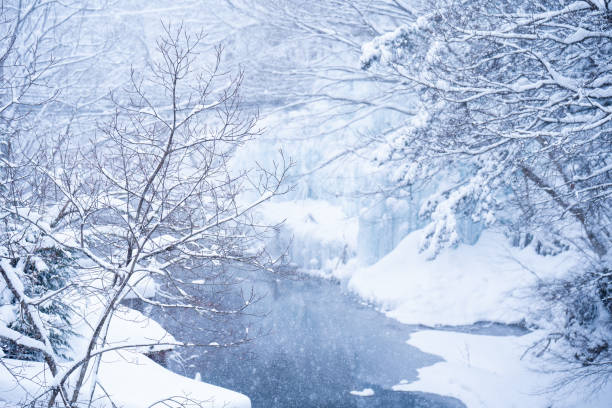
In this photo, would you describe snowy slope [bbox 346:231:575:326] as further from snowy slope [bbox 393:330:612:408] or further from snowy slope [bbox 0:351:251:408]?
snowy slope [bbox 0:351:251:408]

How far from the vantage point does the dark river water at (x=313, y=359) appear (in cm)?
787

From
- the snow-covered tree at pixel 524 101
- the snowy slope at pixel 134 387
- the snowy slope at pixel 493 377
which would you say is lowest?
the snowy slope at pixel 493 377

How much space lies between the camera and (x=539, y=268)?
38.4ft

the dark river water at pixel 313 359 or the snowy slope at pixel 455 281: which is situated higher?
the snowy slope at pixel 455 281

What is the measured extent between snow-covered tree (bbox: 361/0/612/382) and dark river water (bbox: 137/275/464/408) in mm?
3591

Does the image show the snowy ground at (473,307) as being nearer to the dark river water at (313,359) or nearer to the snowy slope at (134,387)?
the dark river water at (313,359)

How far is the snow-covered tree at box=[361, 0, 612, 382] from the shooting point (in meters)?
4.43

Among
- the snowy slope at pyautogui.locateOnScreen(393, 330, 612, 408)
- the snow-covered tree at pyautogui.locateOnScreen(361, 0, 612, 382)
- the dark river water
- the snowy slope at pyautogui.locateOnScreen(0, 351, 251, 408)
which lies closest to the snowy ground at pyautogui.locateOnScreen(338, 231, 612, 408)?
the snowy slope at pyautogui.locateOnScreen(393, 330, 612, 408)

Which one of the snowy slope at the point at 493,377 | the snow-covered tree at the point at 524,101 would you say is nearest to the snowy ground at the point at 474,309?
the snowy slope at the point at 493,377

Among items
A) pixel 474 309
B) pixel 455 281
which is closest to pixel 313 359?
pixel 474 309

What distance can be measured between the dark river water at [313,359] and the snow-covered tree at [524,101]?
359 cm

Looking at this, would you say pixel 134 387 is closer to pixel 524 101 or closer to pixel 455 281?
pixel 524 101

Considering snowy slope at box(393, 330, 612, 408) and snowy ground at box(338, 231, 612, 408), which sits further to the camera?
snowy ground at box(338, 231, 612, 408)

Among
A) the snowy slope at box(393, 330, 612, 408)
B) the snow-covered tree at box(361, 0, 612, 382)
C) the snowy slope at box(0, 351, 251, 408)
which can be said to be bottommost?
the snowy slope at box(393, 330, 612, 408)
